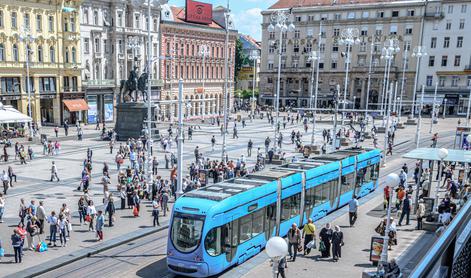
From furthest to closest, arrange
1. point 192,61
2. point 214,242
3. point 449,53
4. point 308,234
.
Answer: point 449,53 → point 192,61 → point 308,234 → point 214,242

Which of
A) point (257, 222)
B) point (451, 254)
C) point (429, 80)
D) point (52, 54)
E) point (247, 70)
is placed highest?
point (247, 70)

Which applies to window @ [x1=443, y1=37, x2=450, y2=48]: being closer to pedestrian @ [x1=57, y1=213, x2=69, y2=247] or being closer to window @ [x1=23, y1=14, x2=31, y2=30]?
window @ [x1=23, y1=14, x2=31, y2=30]

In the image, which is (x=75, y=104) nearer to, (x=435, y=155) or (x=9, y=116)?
(x=9, y=116)

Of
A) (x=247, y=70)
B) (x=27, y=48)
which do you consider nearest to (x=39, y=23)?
(x=27, y=48)

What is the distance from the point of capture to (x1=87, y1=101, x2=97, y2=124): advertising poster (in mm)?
61438

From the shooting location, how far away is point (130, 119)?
48.3 meters

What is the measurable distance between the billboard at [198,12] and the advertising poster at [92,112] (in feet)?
74.6

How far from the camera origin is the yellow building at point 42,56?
50594 millimetres

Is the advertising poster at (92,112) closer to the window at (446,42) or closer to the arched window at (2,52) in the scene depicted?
the arched window at (2,52)

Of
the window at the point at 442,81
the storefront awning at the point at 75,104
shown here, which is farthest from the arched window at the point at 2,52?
the window at the point at 442,81

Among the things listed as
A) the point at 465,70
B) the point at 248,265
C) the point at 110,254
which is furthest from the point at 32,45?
the point at 465,70

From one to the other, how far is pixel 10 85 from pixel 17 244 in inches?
1603

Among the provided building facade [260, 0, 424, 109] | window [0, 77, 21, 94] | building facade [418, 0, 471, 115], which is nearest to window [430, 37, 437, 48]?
building facade [418, 0, 471, 115]

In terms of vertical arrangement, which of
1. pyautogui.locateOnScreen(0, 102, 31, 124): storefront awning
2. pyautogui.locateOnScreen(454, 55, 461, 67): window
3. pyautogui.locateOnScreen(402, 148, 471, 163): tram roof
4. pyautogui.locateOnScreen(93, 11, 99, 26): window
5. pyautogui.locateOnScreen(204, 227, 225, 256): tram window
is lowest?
pyautogui.locateOnScreen(204, 227, 225, 256): tram window
